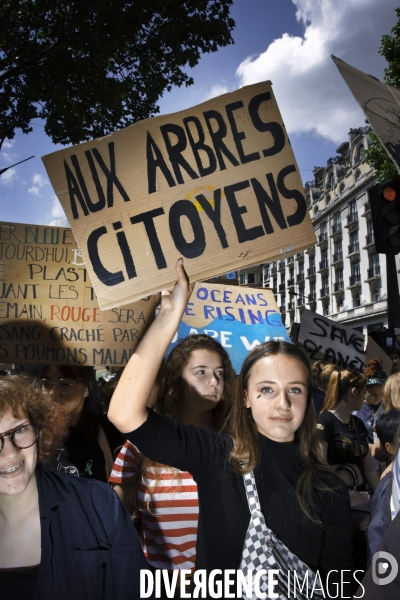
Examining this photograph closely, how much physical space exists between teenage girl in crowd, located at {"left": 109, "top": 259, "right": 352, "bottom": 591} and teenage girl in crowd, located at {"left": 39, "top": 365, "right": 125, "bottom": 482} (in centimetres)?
110

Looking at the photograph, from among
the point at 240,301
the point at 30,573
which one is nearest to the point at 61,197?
the point at 30,573

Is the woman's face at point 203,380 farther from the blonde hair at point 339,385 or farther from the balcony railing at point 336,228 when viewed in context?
the balcony railing at point 336,228

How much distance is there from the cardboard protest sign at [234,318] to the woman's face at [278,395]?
211cm

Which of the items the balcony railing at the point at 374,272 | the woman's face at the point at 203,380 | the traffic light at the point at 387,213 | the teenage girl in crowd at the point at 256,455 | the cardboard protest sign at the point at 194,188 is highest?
the balcony railing at the point at 374,272

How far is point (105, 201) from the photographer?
221 cm

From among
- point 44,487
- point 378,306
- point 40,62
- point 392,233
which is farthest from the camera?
point 378,306

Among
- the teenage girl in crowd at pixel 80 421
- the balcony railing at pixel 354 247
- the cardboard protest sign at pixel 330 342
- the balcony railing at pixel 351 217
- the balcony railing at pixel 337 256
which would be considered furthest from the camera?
the balcony railing at pixel 337 256

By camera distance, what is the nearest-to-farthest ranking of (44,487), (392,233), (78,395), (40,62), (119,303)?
(44,487) < (119,303) < (78,395) < (392,233) < (40,62)

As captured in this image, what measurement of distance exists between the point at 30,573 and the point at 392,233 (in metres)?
4.95

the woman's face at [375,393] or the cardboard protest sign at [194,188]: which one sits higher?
the cardboard protest sign at [194,188]

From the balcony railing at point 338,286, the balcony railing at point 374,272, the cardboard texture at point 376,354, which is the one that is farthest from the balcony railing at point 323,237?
the cardboard texture at point 376,354

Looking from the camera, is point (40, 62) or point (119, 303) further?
point (40, 62)

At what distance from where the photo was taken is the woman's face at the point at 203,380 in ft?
8.04

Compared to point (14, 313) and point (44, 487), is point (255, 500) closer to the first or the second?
point (44, 487)
